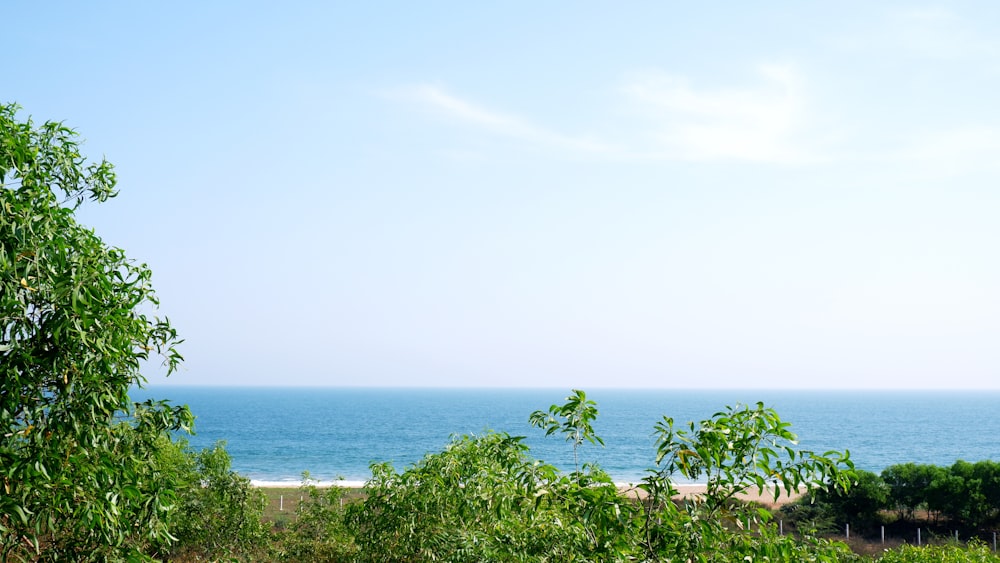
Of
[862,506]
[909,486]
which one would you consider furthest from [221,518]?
[909,486]

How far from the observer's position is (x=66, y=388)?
673 cm

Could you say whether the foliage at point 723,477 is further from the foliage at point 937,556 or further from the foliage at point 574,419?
the foliage at point 937,556

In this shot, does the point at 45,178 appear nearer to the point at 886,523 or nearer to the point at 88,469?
the point at 88,469

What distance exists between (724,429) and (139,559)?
495 centimetres

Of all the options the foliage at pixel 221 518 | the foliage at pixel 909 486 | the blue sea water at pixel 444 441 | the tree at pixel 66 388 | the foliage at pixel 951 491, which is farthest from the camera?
the blue sea water at pixel 444 441

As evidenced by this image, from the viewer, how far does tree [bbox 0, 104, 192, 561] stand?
6.49 metres

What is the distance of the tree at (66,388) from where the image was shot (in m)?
6.49

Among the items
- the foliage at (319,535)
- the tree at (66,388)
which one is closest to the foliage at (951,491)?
the foliage at (319,535)

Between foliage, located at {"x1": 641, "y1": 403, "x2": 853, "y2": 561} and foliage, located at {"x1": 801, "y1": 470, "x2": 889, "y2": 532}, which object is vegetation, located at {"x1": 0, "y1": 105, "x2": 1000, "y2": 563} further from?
foliage, located at {"x1": 801, "y1": 470, "x2": 889, "y2": 532}

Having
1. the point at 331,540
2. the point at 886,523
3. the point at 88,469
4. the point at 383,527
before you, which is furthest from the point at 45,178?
the point at 886,523

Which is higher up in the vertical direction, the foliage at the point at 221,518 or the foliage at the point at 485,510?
the foliage at the point at 485,510

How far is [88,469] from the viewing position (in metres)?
6.79

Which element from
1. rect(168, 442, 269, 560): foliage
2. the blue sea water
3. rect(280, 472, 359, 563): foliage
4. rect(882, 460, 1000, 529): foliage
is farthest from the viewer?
the blue sea water

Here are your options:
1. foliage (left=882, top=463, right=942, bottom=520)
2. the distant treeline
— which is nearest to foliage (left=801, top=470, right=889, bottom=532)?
the distant treeline
